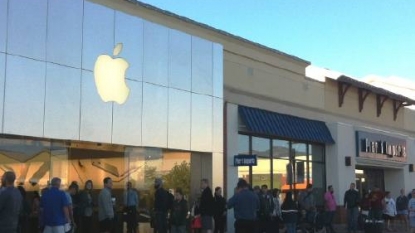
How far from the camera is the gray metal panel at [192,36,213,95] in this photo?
18.6m

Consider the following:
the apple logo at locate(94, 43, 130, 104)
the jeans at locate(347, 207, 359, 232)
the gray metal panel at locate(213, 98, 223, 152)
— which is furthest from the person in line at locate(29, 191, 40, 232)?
the jeans at locate(347, 207, 359, 232)

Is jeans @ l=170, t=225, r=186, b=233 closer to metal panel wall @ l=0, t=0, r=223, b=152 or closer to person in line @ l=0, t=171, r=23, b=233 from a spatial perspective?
metal panel wall @ l=0, t=0, r=223, b=152

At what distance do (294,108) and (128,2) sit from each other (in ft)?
30.5

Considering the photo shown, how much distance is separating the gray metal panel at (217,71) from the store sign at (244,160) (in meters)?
2.12

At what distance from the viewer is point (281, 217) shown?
18.3 metres

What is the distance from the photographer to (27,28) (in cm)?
1387

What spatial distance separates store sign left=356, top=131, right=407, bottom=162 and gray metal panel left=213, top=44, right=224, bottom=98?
9619 mm

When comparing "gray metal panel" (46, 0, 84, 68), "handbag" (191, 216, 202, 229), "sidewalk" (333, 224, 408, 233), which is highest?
"gray metal panel" (46, 0, 84, 68)

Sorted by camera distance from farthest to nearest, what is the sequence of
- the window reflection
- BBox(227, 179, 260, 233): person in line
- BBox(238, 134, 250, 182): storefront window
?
BBox(238, 134, 250, 182): storefront window
the window reflection
BBox(227, 179, 260, 233): person in line

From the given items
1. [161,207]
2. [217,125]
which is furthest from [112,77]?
[217,125]

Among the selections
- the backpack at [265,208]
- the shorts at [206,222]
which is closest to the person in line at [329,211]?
the backpack at [265,208]

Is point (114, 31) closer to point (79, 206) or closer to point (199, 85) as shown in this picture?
point (199, 85)

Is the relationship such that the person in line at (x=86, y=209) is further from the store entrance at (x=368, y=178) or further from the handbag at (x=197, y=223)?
the store entrance at (x=368, y=178)

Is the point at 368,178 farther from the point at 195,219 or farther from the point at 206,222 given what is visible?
the point at 206,222
